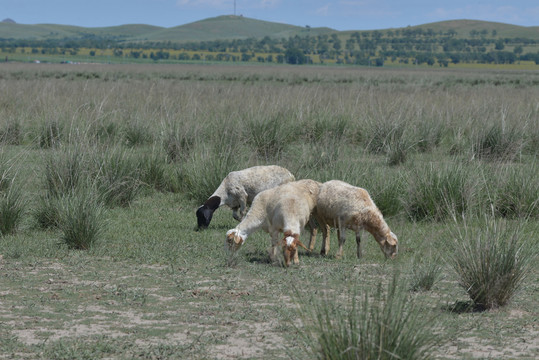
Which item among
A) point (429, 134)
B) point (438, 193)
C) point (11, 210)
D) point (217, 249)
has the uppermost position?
point (429, 134)

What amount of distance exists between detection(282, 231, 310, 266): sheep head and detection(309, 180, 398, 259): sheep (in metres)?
0.83

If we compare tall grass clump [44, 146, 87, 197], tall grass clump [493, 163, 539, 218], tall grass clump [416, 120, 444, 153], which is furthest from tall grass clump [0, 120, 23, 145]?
tall grass clump [493, 163, 539, 218]

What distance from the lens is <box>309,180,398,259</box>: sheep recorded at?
8.57 metres

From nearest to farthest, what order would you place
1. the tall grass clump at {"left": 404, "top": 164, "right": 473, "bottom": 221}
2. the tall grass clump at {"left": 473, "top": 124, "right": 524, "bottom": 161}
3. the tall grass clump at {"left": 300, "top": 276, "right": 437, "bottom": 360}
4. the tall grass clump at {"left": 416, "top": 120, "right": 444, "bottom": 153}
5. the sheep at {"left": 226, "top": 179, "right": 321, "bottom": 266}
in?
the tall grass clump at {"left": 300, "top": 276, "right": 437, "bottom": 360}
the sheep at {"left": 226, "top": 179, "right": 321, "bottom": 266}
the tall grass clump at {"left": 404, "top": 164, "right": 473, "bottom": 221}
the tall grass clump at {"left": 473, "top": 124, "right": 524, "bottom": 161}
the tall grass clump at {"left": 416, "top": 120, "right": 444, "bottom": 153}

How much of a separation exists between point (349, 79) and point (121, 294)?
50.5 metres

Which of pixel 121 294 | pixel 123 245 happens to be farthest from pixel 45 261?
pixel 121 294

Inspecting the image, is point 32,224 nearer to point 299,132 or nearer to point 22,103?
point 299,132

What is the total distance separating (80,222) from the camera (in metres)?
8.99

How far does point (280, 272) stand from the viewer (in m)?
7.89

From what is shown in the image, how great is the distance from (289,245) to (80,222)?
269cm

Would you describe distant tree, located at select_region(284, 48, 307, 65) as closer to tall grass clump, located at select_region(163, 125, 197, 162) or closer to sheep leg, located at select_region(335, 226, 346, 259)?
tall grass clump, located at select_region(163, 125, 197, 162)

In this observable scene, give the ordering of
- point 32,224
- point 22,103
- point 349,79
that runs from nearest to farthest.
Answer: point 32,224, point 22,103, point 349,79

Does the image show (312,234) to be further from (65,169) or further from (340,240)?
(65,169)

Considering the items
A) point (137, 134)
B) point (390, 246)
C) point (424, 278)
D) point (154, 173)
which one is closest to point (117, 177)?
point (154, 173)
